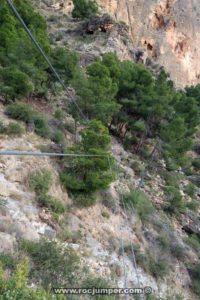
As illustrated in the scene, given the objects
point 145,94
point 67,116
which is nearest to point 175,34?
point 145,94

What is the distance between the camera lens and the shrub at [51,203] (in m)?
11.4

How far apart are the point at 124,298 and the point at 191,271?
6.45m

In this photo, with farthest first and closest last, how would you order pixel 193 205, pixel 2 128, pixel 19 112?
pixel 193 205 < pixel 19 112 < pixel 2 128

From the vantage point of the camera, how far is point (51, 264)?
8172 mm

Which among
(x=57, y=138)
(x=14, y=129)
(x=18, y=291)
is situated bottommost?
(x=57, y=138)

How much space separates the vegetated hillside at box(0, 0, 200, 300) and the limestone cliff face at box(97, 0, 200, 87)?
23.6 m

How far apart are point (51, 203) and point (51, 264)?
3.50 meters

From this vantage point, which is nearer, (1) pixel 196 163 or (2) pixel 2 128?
(2) pixel 2 128

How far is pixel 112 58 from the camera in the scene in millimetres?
22906

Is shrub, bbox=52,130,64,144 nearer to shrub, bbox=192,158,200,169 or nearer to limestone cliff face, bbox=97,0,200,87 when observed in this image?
shrub, bbox=192,158,200,169

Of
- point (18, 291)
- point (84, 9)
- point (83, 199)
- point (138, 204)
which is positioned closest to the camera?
point (18, 291)

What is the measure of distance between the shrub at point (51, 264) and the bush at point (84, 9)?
38001 millimetres

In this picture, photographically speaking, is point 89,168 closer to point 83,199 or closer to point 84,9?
point 83,199

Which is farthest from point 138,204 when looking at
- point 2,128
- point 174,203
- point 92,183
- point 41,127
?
point 2,128
